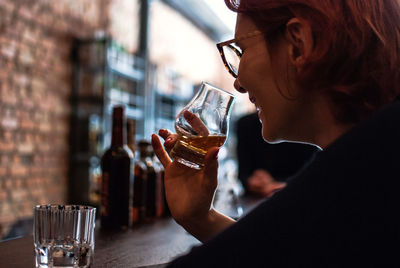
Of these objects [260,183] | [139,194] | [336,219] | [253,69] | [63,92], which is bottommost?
[260,183]

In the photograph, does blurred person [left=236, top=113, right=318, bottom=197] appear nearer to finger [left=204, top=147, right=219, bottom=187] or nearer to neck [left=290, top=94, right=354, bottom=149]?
finger [left=204, top=147, right=219, bottom=187]

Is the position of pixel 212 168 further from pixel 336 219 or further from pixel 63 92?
pixel 63 92

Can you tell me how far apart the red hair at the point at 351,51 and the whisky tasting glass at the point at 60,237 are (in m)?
0.49

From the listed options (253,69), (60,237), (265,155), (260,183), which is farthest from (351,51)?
Answer: (265,155)

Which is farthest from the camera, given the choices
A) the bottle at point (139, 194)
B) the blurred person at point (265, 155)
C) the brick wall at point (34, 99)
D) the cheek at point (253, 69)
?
the brick wall at point (34, 99)

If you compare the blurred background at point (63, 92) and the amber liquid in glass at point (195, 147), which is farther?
the blurred background at point (63, 92)

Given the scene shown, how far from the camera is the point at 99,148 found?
13.9 feet

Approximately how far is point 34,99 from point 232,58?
3.34 meters

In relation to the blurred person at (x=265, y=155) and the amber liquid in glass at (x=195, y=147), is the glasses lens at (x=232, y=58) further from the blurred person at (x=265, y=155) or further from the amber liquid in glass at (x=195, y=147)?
the blurred person at (x=265, y=155)

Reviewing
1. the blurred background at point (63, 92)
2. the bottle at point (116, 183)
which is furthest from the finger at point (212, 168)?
the blurred background at point (63, 92)

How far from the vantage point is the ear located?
28.1 inches

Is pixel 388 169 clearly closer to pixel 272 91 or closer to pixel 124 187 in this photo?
pixel 272 91

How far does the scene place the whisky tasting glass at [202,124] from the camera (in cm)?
94

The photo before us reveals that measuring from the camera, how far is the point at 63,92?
14.0 feet
